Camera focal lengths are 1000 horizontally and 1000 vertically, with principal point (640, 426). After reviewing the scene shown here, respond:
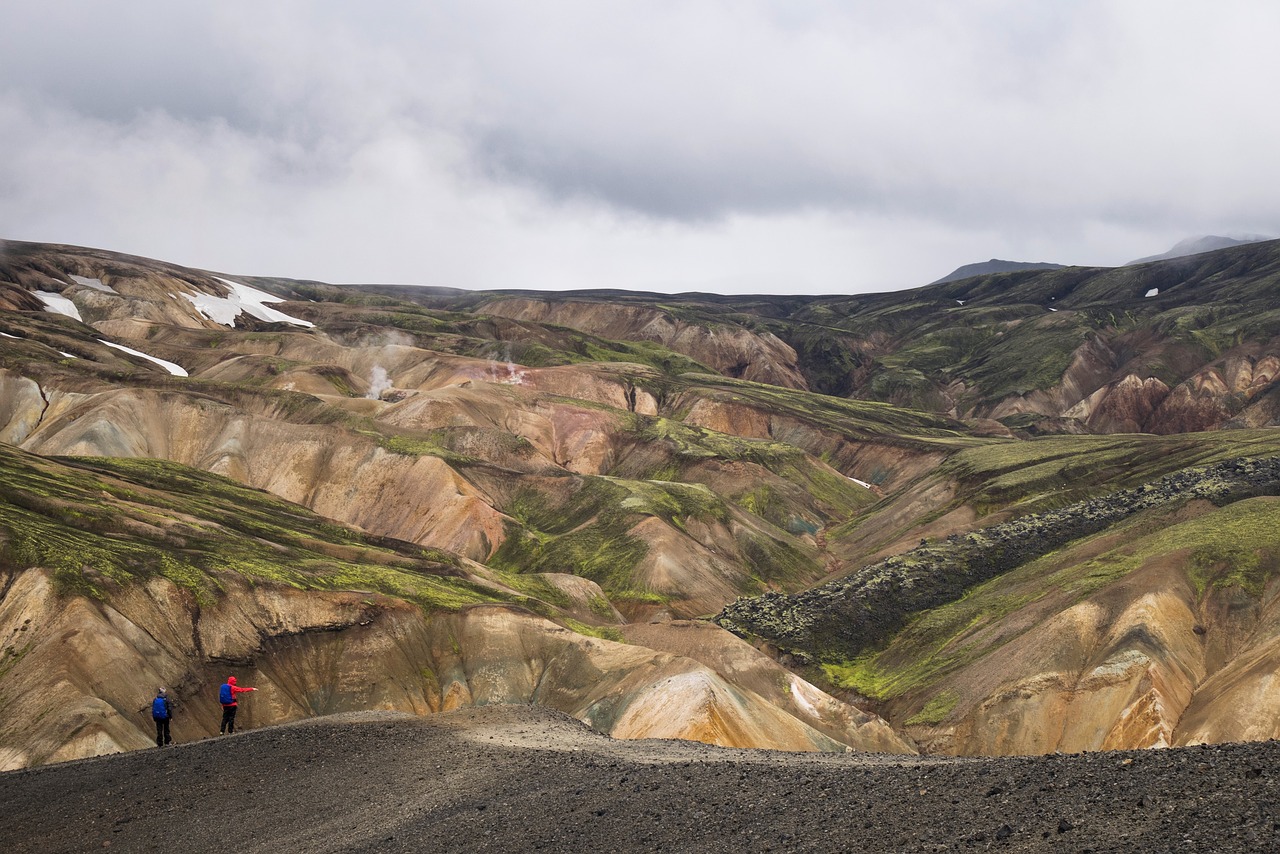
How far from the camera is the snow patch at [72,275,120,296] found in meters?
182

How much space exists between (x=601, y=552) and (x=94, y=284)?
138 meters

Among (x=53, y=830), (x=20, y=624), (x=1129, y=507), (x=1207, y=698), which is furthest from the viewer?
(x=1129, y=507)

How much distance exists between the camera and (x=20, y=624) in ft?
135

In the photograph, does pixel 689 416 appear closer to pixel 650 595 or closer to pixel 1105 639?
pixel 650 595

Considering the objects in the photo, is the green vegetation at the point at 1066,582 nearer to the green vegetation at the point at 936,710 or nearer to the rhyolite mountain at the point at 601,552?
the rhyolite mountain at the point at 601,552

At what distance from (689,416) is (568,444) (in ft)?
96.3

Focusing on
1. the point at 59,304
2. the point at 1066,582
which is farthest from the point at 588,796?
the point at 59,304

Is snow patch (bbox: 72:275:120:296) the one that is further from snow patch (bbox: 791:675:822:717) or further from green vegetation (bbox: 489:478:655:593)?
snow patch (bbox: 791:675:822:717)

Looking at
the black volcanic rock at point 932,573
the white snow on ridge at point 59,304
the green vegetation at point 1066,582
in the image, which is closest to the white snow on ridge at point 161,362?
the white snow on ridge at point 59,304

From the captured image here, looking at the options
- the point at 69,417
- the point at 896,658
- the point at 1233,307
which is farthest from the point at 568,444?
the point at 1233,307

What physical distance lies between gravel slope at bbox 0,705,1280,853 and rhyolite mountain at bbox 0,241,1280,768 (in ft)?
42.6

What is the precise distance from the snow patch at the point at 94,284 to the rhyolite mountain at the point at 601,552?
41.3 feet

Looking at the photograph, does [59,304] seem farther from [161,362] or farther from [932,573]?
[932,573]

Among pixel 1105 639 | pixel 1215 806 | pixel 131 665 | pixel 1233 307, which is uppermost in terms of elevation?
pixel 1233 307
